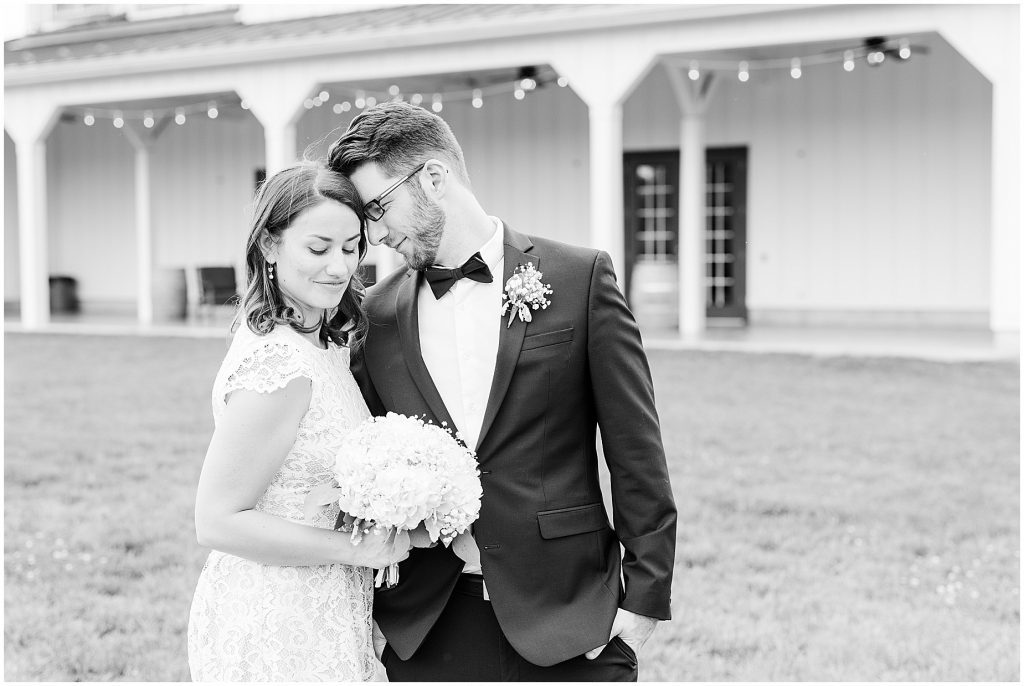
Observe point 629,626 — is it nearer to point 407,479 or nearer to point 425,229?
point 407,479

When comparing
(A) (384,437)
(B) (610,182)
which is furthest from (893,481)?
(B) (610,182)

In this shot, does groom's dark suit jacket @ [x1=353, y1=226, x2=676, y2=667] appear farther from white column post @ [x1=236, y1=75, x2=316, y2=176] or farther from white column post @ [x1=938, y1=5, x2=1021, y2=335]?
white column post @ [x1=236, y1=75, x2=316, y2=176]

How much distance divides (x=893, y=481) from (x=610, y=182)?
6.27 m

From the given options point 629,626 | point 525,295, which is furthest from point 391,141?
point 629,626

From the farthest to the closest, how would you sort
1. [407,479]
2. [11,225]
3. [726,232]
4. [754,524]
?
[11,225] < [726,232] < [754,524] < [407,479]

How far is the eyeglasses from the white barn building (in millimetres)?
9487

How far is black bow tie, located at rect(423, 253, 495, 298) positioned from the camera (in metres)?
2.56

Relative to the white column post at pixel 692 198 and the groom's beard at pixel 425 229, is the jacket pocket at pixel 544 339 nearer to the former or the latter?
the groom's beard at pixel 425 229

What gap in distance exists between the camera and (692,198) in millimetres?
13641

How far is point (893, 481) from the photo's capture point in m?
6.86

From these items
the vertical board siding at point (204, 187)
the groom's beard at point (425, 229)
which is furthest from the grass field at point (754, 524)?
the vertical board siding at point (204, 187)

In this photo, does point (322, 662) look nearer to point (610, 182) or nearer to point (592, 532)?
point (592, 532)

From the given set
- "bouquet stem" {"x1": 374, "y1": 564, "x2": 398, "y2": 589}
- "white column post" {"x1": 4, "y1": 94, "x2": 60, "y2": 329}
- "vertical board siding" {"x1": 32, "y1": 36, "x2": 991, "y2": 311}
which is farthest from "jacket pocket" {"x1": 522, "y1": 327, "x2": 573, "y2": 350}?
"white column post" {"x1": 4, "y1": 94, "x2": 60, "y2": 329}

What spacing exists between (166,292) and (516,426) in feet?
52.3
